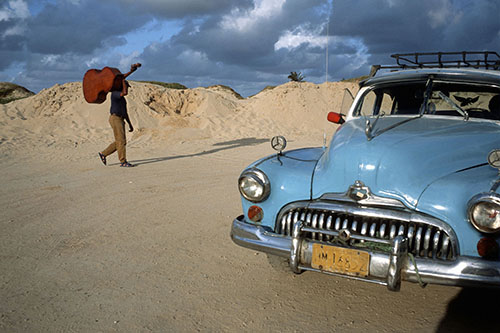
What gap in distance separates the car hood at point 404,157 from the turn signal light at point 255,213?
1.50 ft

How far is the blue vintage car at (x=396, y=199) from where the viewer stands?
2453 millimetres

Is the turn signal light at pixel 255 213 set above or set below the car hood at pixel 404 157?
below

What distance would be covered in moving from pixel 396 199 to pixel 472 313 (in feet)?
3.30

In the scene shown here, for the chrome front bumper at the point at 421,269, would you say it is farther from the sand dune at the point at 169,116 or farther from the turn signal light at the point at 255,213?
the sand dune at the point at 169,116

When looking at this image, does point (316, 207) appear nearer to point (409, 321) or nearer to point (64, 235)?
point (409, 321)

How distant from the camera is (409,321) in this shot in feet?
9.21

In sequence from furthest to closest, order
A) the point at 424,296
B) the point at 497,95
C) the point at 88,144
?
the point at 88,144, the point at 497,95, the point at 424,296

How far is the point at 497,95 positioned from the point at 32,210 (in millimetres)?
5476

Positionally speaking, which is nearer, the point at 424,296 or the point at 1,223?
the point at 424,296

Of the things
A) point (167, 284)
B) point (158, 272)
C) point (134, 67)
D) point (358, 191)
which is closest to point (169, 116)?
point (134, 67)

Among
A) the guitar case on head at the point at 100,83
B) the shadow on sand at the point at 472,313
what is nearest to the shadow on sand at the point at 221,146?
the guitar case on head at the point at 100,83

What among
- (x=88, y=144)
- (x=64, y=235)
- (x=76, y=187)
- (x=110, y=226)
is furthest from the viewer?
(x=88, y=144)

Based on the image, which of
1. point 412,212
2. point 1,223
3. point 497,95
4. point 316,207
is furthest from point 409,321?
point 1,223

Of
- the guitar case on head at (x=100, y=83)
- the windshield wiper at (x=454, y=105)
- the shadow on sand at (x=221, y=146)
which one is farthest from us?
the shadow on sand at (x=221, y=146)
